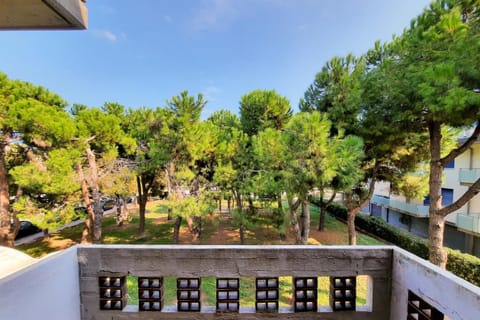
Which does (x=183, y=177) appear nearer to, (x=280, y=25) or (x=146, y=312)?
(x=146, y=312)

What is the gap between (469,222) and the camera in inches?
286

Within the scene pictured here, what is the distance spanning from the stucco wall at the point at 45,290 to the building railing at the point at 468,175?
12.0 meters

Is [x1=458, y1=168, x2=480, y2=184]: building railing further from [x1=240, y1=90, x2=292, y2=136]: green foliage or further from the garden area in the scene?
[x1=240, y1=90, x2=292, y2=136]: green foliage

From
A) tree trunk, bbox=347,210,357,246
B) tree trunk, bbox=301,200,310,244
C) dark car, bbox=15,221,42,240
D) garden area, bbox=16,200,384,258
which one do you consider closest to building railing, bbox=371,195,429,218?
garden area, bbox=16,200,384,258

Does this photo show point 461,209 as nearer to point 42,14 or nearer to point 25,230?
point 42,14

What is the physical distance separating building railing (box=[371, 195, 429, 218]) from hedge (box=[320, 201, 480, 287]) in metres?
1.91

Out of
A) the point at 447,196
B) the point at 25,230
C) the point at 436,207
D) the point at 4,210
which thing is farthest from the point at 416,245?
the point at 25,230

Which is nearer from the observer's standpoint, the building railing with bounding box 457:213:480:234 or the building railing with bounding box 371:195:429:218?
the building railing with bounding box 457:213:480:234

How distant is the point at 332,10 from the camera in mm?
5512

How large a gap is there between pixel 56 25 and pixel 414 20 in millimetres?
6079

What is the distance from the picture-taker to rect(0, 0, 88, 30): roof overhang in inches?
42.6

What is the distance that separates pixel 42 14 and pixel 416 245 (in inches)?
397

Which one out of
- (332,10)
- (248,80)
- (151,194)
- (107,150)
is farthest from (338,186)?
(151,194)

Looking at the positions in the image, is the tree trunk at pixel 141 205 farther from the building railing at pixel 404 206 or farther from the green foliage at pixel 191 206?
the building railing at pixel 404 206
